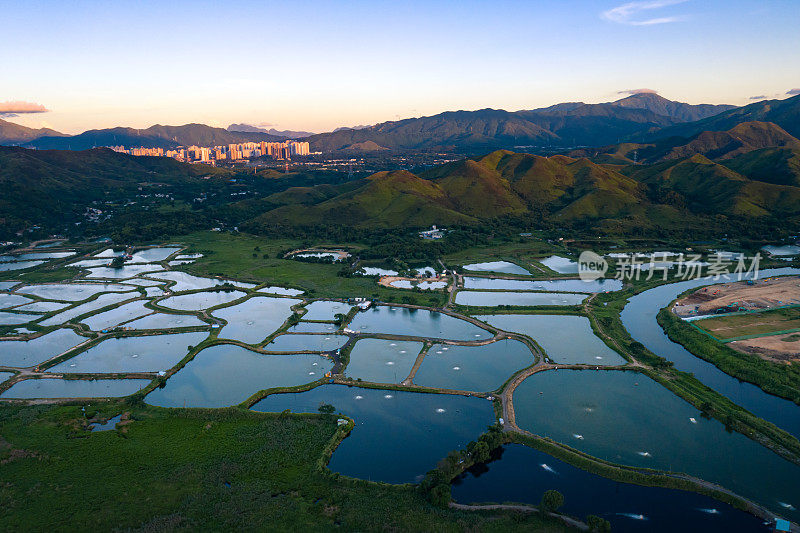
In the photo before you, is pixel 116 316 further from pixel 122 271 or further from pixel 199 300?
pixel 122 271

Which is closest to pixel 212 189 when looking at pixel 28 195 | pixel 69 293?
pixel 28 195

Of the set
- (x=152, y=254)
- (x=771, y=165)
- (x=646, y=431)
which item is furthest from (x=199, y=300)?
(x=771, y=165)

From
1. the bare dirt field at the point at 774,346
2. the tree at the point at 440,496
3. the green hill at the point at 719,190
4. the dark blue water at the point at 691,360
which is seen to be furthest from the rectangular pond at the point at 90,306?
the green hill at the point at 719,190

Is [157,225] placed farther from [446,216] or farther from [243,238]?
[446,216]

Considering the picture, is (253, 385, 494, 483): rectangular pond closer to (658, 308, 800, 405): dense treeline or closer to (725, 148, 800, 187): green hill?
(658, 308, 800, 405): dense treeline

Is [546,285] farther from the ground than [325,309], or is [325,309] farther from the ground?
[546,285]
